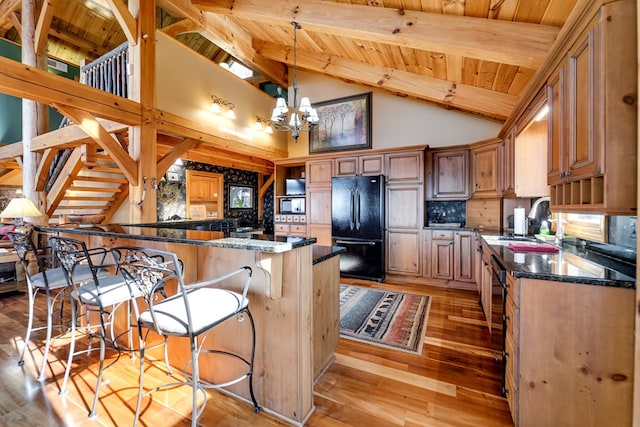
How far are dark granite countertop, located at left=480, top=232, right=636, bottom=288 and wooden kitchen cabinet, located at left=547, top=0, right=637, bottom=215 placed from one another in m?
0.31

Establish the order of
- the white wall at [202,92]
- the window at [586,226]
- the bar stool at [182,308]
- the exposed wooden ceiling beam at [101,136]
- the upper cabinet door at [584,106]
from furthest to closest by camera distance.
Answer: the white wall at [202,92] < the exposed wooden ceiling beam at [101,136] < the window at [586,226] < the upper cabinet door at [584,106] < the bar stool at [182,308]

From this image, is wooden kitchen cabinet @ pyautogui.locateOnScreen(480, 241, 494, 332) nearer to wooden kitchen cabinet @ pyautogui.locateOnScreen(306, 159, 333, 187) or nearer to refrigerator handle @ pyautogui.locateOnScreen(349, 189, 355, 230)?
refrigerator handle @ pyautogui.locateOnScreen(349, 189, 355, 230)

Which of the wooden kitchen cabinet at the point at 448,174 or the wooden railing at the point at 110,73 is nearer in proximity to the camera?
the wooden railing at the point at 110,73

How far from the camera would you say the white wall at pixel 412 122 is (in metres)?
4.27

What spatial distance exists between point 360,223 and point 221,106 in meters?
3.05

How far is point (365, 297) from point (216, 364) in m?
2.19

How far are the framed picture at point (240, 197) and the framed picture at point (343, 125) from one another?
8.40ft

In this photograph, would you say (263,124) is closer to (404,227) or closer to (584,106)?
(404,227)

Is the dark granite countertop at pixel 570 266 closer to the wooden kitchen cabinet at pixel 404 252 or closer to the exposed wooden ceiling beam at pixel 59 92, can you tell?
the wooden kitchen cabinet at pixel 404 252

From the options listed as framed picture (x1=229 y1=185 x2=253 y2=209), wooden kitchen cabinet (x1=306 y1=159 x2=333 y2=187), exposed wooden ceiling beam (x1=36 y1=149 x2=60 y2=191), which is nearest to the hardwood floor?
exposed wooden ceiling beam (x1=36 y1=149 x2=60 y2=191)

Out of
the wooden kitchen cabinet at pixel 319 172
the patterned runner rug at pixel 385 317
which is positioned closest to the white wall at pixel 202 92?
the wooden kitchen cabinet at pixel 319 172

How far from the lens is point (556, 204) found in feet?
5.88

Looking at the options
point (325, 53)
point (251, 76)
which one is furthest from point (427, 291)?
point (251, 76)

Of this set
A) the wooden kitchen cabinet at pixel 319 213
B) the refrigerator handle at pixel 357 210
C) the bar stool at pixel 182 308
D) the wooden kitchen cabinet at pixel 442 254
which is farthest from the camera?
the wooden kitchen cabinet at pixel 319 213
